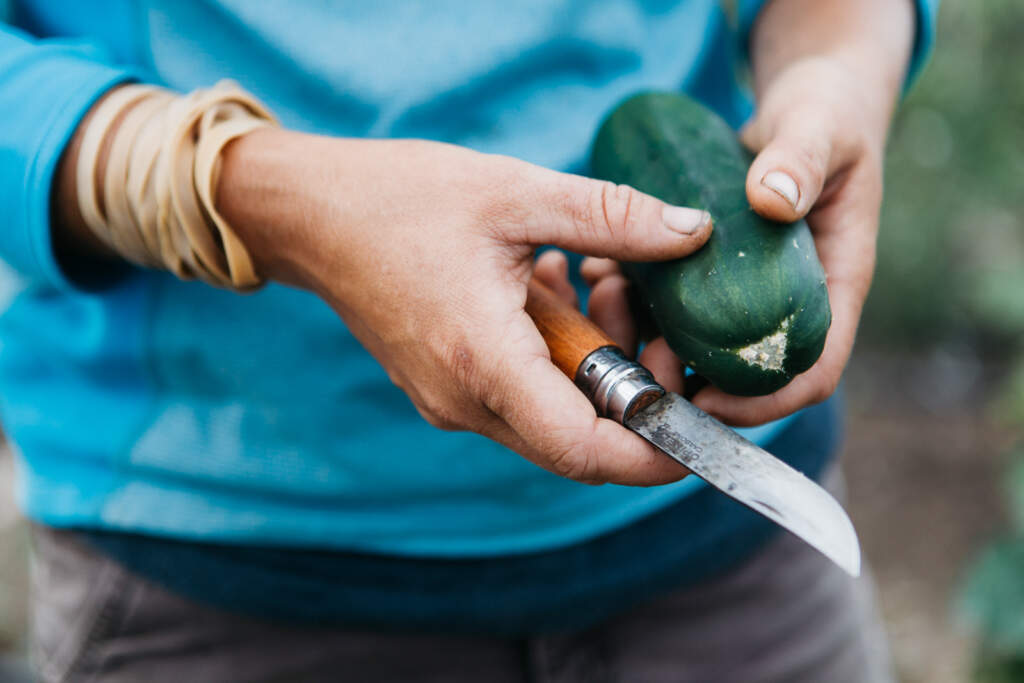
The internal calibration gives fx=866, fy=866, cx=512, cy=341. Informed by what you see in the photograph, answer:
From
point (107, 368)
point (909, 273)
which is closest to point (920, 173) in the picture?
point (909, 273)

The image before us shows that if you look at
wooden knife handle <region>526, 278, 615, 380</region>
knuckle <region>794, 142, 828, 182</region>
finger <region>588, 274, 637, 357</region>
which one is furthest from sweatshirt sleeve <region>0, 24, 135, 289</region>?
knuckle <region>794, 142, 828, 182</region>

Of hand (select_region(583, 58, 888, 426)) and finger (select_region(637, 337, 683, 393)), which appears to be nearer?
hand (select_region(583, 58, 888, 426))

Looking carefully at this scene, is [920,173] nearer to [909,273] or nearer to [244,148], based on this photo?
[909,273]

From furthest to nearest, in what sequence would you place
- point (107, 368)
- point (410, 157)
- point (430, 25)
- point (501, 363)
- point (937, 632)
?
Result: point (937, 632) → point (107, 368) → point (430, 25) → point (410, 157) → point (501, 363)

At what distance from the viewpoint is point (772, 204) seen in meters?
1.37

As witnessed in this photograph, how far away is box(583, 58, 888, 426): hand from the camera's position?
139 cm

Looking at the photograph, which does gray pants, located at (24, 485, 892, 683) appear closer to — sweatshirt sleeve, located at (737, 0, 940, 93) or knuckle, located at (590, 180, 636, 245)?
knuckle, located at (590, 180, 636, 245)

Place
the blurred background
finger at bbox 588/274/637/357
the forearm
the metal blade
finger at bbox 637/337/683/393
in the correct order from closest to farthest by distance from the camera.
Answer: the metal blade < finger at bbox 637/337/683/393 < finger at bbox 588/274/637/357 < the forearm < the blurred background

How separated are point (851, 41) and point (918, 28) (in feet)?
0.88

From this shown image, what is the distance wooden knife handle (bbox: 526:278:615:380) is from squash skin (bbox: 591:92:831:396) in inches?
5.6

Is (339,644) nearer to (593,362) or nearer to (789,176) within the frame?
(593,362)

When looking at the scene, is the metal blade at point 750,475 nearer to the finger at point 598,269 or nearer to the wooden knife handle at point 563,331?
the wooden knife handle at point 563,331

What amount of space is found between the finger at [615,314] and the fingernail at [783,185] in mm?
374

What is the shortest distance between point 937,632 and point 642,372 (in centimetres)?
439
